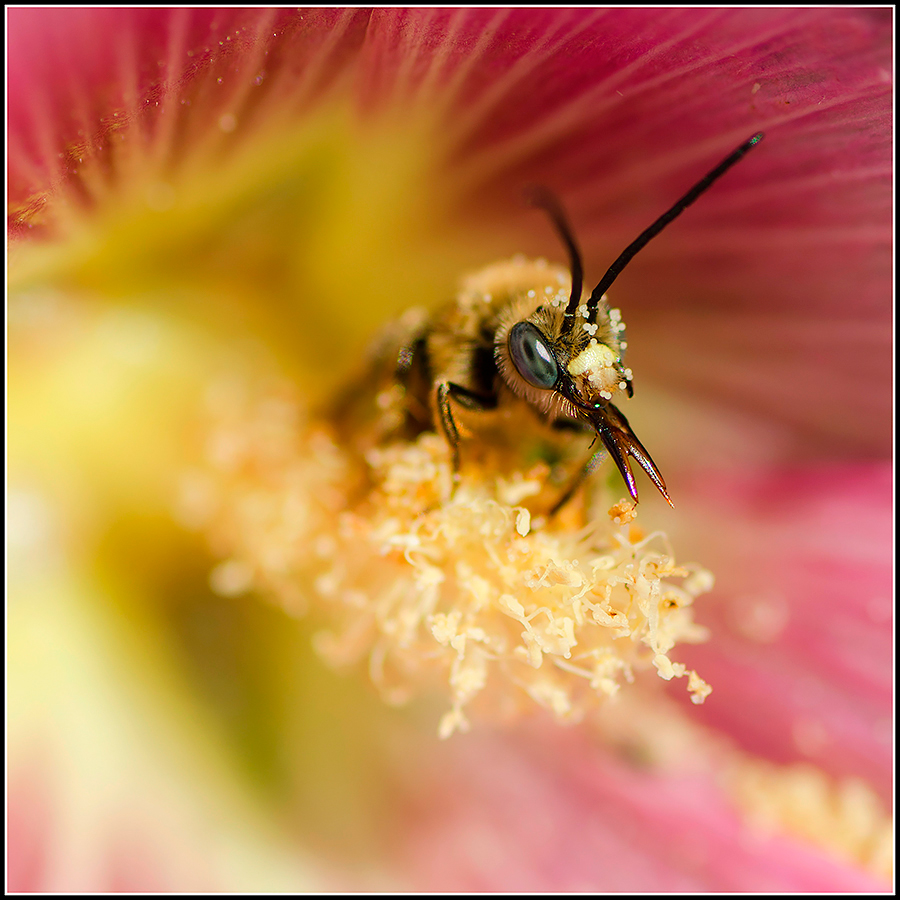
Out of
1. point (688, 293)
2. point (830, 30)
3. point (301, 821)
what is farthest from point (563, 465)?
point (301, 821)

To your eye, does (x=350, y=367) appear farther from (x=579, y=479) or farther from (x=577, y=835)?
(x=577, y=835)

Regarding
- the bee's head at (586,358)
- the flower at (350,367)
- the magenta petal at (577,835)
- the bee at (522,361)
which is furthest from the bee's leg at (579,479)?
the magenta petal at (577,835)

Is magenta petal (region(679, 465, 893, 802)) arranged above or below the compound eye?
below

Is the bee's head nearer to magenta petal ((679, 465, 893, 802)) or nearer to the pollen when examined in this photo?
the pollen

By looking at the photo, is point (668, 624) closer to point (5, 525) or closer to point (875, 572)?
point (875, 572)

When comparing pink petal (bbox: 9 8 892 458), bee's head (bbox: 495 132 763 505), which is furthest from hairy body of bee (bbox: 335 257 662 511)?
pink petal (bbox: 9 8 892 458)

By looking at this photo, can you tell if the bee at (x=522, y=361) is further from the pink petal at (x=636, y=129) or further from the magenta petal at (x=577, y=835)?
the magenta petal at (x=577, y=835)
